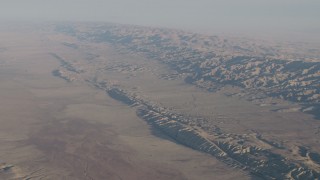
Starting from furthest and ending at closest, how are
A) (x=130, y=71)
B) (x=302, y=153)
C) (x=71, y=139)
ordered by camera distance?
(x=130, y=71)
(x=71, y=139)
(x=302, y=153)

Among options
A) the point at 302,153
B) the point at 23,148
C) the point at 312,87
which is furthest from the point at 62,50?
the point at 302,153

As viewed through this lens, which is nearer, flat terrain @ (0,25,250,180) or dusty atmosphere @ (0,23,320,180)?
flat terrain @ (0,25,250,180)

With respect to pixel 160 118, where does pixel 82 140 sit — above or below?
below

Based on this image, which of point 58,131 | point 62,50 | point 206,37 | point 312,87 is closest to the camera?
point 58,131

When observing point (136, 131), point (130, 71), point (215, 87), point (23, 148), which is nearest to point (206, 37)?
point (130, 71)

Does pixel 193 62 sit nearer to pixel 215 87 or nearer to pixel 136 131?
pixel 215 87

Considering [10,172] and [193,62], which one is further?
[193,62]

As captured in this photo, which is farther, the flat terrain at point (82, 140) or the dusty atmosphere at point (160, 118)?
the dusty atmosphere at point (160, 118)
